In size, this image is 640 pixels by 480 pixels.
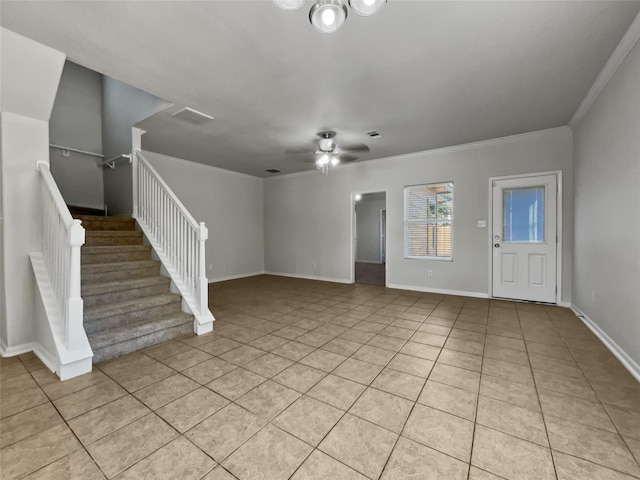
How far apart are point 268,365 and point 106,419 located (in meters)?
1.13

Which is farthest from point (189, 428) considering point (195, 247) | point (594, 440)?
point (594, 440)

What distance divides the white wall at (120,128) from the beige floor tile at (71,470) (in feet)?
12.2

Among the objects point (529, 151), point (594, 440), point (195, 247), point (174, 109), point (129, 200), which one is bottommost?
point (594, 440)

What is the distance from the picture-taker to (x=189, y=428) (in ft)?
5.34

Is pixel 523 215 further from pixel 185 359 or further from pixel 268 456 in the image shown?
pixel 185 359

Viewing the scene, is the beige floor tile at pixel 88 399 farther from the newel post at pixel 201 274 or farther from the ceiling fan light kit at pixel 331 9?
the ceiling fan light kit at pixel 331 9

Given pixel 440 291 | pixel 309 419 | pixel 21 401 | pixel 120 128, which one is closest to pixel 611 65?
pixel 440 291

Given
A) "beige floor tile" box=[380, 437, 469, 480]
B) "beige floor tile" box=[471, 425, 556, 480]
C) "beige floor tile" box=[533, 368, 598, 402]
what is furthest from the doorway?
"beige floor tile" box=[380, 437, 469, 480]

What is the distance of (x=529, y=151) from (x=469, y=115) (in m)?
1.57

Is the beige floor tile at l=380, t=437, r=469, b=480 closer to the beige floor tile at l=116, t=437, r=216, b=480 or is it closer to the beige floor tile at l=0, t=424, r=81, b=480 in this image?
the beige floor tile at l=116, t=437, r=216, b=480

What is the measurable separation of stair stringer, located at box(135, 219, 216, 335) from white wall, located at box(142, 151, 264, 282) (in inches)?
101

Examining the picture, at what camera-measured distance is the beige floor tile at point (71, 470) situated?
130 cm

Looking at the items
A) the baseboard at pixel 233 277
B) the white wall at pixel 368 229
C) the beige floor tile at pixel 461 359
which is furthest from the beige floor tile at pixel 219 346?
the white wall at pixel 368 229

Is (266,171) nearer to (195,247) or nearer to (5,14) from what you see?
(195,247)
